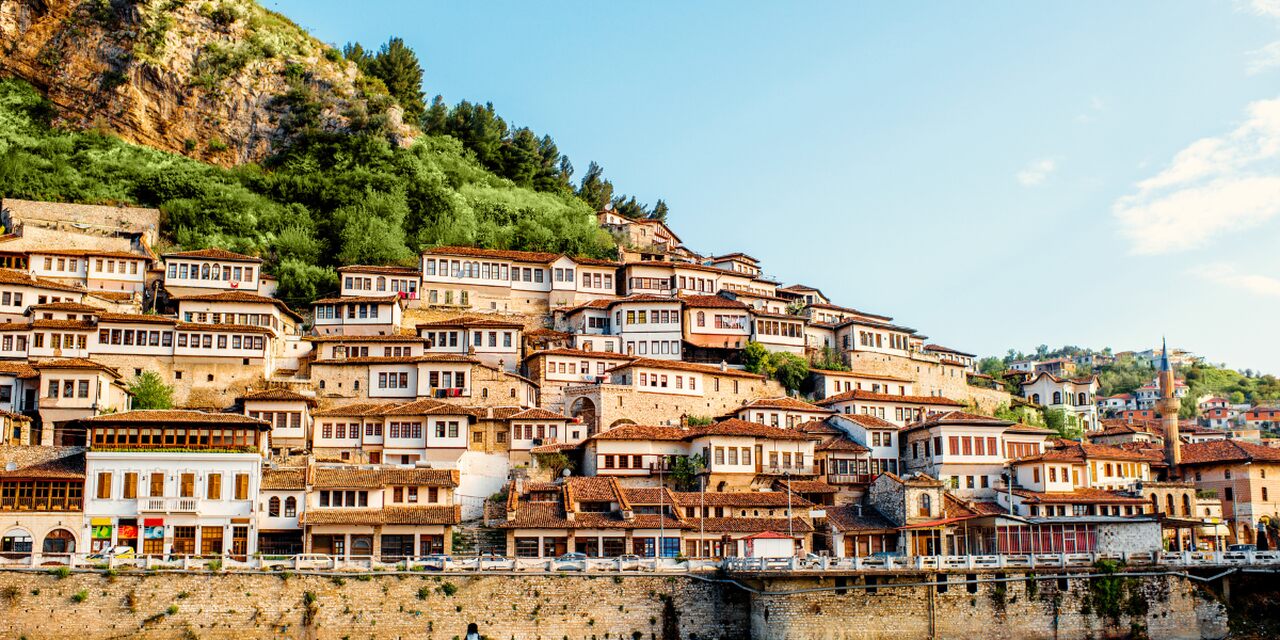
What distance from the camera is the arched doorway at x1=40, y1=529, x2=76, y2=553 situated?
45344 mm

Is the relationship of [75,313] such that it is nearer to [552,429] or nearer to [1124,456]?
[552,429]

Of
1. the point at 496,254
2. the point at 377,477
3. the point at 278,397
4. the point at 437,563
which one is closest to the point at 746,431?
the point at 377,477

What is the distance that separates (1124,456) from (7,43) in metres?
88.9

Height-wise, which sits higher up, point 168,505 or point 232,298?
point 232,298

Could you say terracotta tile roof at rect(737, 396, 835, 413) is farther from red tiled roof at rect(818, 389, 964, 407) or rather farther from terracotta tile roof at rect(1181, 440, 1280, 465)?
terracotta tile roof at rect(1181, 440, 1280, 465)

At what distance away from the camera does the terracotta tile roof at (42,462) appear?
1797 inches

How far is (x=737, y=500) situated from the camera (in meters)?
52.2

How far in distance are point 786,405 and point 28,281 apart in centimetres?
4230

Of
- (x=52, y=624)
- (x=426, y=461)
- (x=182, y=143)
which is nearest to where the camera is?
(x=52, y=624)

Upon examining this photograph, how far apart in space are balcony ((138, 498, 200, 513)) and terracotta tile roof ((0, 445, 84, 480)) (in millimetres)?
2673

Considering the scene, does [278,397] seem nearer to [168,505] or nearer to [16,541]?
[168,505]

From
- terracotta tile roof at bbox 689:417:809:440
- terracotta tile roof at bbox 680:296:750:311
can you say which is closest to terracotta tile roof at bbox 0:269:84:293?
terracotta tile roof at bbox 680:296:750:311

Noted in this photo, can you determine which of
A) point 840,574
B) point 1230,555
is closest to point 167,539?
point 840,574

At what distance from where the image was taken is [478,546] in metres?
48.2
